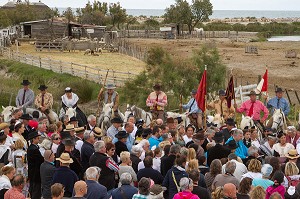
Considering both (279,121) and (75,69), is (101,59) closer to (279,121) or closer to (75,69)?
(75,69)

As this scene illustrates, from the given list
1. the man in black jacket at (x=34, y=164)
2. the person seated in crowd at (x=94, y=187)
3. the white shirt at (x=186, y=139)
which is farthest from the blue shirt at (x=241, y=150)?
the man in black jacket at (x=34, y=164)

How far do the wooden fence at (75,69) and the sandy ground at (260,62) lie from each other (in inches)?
224

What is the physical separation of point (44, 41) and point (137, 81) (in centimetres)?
3052

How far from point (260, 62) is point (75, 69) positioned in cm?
2147

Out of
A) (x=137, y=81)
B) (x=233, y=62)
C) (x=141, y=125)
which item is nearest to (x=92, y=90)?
(x=137, y=81)

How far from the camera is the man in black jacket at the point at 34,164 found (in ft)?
32.1

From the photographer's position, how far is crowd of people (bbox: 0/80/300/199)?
7840mm

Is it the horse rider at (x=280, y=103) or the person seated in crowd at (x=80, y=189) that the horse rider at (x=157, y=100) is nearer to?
the horse rider at (x=280, y=103)

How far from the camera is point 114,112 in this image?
15.2 m

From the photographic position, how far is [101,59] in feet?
154

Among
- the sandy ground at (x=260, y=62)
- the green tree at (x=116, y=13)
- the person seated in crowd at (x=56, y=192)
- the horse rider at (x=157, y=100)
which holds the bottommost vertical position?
the sandy ground at (x=260, y=62)

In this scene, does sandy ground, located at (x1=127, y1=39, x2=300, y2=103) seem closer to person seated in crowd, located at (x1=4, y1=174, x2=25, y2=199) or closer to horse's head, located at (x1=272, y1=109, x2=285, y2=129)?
horse's head, located at (x1=272, y1=109, x2=285, y2=129)

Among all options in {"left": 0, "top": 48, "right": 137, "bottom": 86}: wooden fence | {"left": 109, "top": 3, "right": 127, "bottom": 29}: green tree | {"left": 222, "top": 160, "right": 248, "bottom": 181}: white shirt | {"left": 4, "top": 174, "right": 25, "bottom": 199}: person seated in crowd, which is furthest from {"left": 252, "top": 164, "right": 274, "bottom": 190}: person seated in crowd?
{"left": 109, "top": 3, "right": 127, "bottom": 29}: green tree

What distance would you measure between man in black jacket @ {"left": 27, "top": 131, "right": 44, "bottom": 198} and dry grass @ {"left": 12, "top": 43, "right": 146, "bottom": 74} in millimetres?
29466
